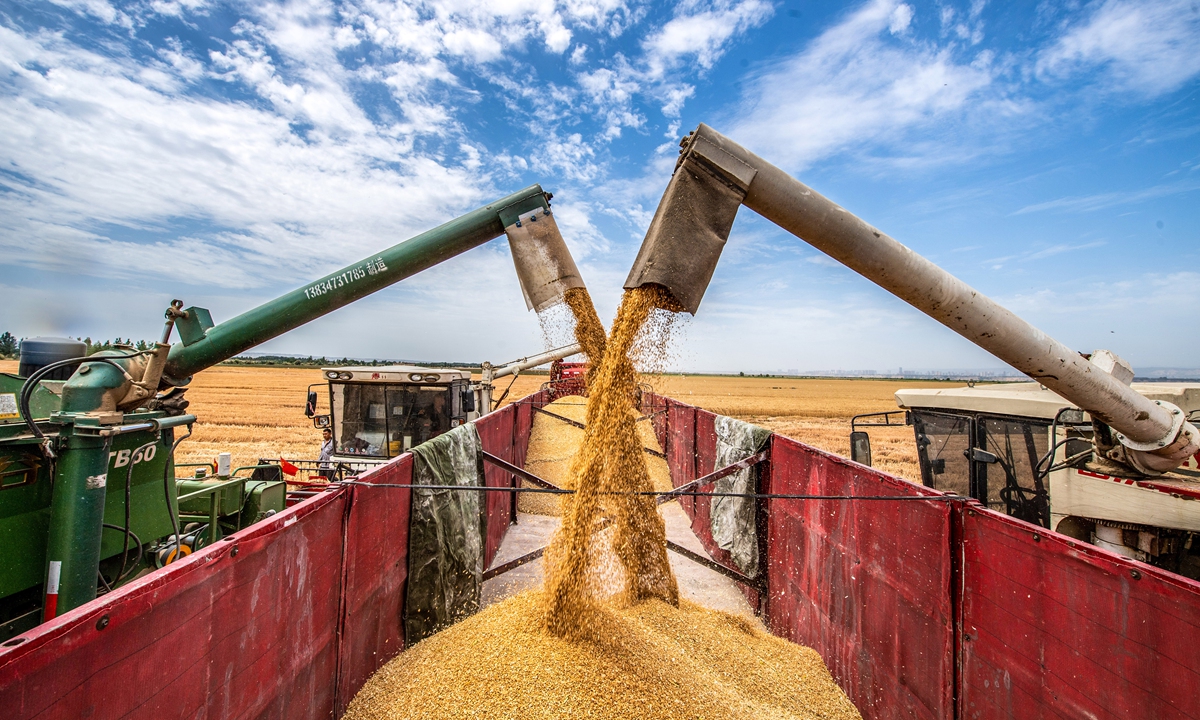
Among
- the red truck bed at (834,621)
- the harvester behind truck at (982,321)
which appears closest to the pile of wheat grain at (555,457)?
the red truck bed at (834,621)

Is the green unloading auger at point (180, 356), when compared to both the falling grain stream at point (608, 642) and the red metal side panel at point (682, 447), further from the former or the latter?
the red metal side panel at point (682, 447)

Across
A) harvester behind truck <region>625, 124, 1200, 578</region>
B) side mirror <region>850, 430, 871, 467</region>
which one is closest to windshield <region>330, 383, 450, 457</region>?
side mirror <region>850, 430, 871, 467</region>

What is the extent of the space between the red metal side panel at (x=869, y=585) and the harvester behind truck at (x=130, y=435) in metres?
2.43

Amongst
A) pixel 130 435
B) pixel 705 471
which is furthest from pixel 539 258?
pixel 705 471

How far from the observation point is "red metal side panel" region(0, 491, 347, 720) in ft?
4.89

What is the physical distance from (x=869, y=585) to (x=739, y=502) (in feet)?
7.49

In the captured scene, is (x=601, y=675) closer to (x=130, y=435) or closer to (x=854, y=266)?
(x=854, y=266)

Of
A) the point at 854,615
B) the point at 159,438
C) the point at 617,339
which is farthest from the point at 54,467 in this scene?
the point at 854,615

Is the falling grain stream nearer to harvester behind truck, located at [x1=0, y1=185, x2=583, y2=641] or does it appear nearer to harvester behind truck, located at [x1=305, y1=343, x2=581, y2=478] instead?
harvester behind truck, located at [x1=0, y1=185, x2=583, y2=641]

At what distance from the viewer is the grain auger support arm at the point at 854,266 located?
3102 millimetres

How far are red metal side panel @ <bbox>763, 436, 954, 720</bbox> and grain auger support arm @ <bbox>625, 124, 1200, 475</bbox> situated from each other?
3.27 ft

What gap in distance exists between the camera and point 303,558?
2.68m

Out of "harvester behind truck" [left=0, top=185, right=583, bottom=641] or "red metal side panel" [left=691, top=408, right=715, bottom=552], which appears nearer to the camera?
"harvester behind truck" [left=0, top=185, right=583, bottom=641]

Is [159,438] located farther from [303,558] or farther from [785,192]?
[785,192]
